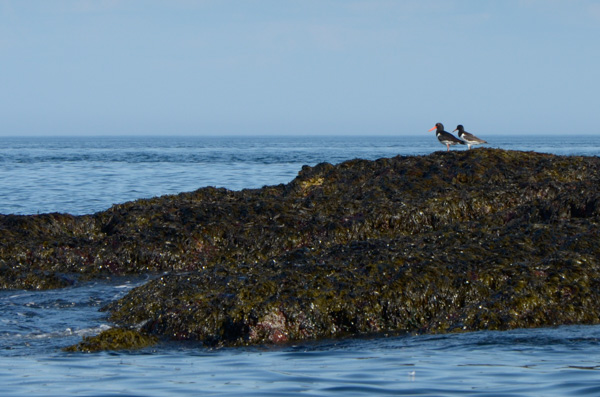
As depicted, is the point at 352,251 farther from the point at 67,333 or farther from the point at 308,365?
the point at 67,333

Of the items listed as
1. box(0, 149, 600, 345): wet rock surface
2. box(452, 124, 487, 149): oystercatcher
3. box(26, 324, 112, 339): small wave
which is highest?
box(452, 124, 487, 149): oystercatcher

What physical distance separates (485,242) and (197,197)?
6.91 metres

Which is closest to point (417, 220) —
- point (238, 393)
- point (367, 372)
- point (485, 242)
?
point (485, 242)

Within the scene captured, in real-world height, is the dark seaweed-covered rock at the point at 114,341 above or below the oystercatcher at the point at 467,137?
below

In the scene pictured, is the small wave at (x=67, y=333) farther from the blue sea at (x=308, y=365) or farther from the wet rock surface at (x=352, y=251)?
the wet rock surface at (x=352, y=251)

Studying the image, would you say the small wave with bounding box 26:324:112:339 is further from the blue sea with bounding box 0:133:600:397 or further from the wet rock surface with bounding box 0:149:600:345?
the wet rock surface with bounding box 0:149:600:345

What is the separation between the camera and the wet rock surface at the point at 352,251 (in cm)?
764

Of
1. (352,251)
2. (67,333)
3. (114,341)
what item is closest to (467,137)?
(352,251)

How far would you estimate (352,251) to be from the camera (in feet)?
29.1

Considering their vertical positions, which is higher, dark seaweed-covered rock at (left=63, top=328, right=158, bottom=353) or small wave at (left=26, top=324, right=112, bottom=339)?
dark seaweed-covered rock at (left=63, top=328, right=158, bottom=353)

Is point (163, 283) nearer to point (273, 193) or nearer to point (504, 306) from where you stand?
point (504, 306)

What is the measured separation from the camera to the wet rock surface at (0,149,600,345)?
7641mm

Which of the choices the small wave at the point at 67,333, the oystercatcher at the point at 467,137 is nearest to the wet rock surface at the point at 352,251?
the small wave at the point at 67,333

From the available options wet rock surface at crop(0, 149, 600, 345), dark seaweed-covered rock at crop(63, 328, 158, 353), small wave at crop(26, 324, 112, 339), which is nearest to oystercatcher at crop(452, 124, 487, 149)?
wet rock surface at crop(0, 149, 600, 345)
